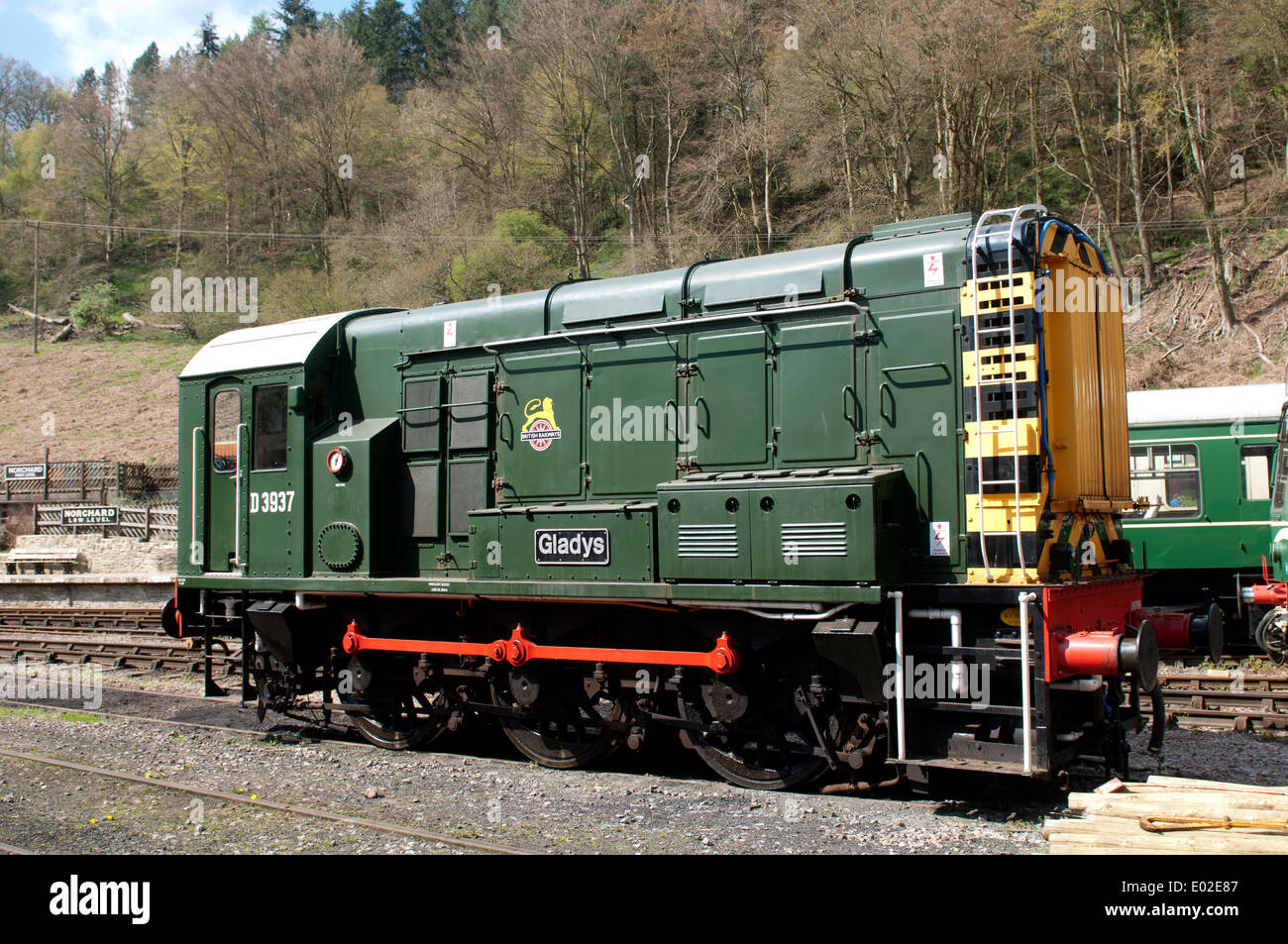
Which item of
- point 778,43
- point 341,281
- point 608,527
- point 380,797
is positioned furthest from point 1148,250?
point 341,281

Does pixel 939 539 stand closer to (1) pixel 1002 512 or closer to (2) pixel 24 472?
(1) pixel 1002 512

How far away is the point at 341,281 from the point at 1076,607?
37.4 meters

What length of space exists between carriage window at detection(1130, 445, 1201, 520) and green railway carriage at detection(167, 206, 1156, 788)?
8125mm

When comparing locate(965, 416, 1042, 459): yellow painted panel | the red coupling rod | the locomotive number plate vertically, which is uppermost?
locate(965, 416, 1042, 459): yellow painted panel

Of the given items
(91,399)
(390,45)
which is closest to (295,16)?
(390,45)

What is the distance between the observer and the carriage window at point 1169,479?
1423cm

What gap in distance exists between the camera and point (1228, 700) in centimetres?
977

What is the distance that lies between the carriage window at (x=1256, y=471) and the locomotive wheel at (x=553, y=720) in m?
11.1

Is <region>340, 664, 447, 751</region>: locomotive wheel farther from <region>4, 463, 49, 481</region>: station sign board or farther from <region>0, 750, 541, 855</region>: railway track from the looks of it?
<region>4, 463, 49, 481</region>: station sign board

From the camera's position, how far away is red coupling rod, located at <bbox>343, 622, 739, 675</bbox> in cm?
673

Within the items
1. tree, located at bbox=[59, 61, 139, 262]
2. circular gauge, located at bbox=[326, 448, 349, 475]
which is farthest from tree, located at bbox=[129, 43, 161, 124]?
circular gauge, located at bbox=[326, 448, 349, 475]

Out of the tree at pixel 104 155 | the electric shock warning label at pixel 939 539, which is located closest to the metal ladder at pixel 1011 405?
the electric shock warning label at pixel 939 539

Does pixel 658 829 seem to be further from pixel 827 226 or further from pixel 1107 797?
pixel 827 226

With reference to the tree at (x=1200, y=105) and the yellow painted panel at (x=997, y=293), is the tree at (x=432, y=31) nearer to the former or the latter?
the tree at (x=1200, y=105)
